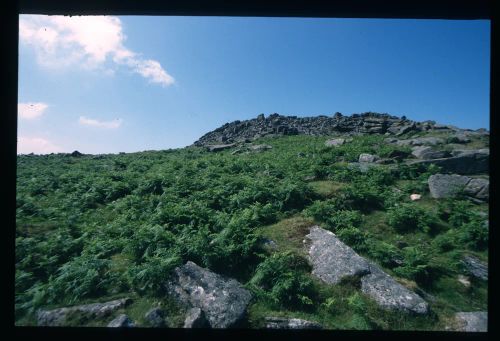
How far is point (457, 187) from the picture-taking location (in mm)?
9008

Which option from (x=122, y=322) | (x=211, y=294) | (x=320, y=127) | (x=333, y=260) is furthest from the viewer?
(x=320, y=127)

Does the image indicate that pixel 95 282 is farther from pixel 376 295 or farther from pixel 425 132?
pixel 425 132

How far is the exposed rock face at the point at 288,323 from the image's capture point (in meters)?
4.01

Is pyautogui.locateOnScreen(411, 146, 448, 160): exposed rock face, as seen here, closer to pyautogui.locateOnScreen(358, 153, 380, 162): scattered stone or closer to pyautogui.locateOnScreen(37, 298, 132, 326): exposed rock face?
pyautogui.locateOnScreen(358, 153, 380, 162): scattered stone

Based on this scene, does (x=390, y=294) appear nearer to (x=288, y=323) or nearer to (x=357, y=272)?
(x=357, y=272)

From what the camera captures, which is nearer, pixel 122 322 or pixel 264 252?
pixel 122 322

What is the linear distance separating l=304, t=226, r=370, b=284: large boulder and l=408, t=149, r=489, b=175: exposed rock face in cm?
882

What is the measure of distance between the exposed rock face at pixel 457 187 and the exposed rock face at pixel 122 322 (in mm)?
10030

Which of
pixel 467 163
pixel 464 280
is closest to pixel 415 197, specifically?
pixel 464 280

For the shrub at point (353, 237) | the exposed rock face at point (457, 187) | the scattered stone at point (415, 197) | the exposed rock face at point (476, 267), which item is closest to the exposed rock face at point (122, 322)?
A: the shrub at point (353, 237)

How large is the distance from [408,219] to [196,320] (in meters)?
6.68

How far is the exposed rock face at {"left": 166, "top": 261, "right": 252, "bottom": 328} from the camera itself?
404cm

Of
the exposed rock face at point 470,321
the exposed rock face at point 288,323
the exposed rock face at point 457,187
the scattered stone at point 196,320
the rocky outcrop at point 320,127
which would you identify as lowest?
the exposed rock face at point 470,321

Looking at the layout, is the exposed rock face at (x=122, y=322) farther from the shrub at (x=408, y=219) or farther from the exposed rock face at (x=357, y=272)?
the shrub at (x=408, y=219)
